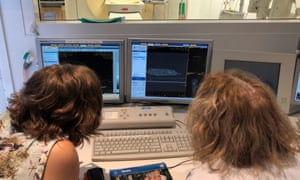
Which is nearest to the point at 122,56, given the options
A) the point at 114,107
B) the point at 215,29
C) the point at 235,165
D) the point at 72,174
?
the point at 114,107

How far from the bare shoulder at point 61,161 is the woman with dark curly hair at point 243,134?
1.21 ft

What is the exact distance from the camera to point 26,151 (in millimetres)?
855

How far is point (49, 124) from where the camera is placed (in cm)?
87

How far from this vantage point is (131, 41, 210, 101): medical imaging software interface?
1.38 metres

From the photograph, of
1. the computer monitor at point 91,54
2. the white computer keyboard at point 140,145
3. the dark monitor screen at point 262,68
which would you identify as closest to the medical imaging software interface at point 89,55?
the computer monitor at point 91,54

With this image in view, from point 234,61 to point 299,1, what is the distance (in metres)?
0.69

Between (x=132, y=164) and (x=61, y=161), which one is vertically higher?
(x=61, y=161)

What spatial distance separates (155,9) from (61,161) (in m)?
1.72

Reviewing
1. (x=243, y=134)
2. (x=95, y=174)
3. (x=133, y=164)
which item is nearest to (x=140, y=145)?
(x=133, y=164)

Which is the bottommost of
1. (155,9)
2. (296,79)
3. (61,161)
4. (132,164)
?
(132,164)

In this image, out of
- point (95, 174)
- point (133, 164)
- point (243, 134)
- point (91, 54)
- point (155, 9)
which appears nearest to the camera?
point (243, 134)

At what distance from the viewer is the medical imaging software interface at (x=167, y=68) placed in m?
1.38

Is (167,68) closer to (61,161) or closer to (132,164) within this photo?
(132,164)

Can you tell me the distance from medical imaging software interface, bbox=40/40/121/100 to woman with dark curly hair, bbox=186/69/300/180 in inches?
25.7
